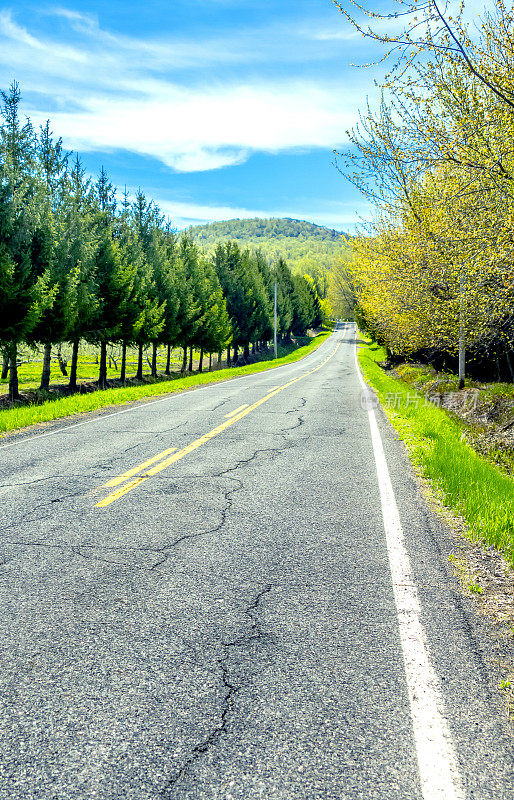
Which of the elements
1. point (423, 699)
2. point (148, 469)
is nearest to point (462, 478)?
point (148, 469)

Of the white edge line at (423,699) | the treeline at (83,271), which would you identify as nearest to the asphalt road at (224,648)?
the white edge line at (423,699)

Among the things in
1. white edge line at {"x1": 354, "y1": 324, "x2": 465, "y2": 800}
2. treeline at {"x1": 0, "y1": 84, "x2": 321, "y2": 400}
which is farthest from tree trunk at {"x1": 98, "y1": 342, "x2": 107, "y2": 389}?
white edge line at {"x1": 354, "y1": 324, "x2": 465, "y2": 800}

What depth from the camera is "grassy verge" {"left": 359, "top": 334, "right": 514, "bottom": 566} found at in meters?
4.68

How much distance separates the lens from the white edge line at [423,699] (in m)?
2.02

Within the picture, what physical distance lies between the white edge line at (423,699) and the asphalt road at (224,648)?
26 millimetres

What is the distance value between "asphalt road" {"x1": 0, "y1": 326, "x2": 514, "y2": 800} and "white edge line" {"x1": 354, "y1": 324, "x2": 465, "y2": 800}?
0.09 ft

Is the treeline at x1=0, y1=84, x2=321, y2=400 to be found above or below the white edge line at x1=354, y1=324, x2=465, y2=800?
above

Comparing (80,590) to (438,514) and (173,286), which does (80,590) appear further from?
(173,286)

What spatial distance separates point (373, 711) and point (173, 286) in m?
31.7

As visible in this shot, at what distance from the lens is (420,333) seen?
55.9 ft

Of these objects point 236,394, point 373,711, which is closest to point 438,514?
point 373,711

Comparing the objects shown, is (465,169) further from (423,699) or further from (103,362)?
(103,362)

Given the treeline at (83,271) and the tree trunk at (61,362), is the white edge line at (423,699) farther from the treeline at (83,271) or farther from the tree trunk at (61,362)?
the tree trunk at (61,362)

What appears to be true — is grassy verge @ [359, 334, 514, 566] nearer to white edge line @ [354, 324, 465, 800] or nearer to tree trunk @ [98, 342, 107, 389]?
white edge line @ [354, 324, 465, 800]
